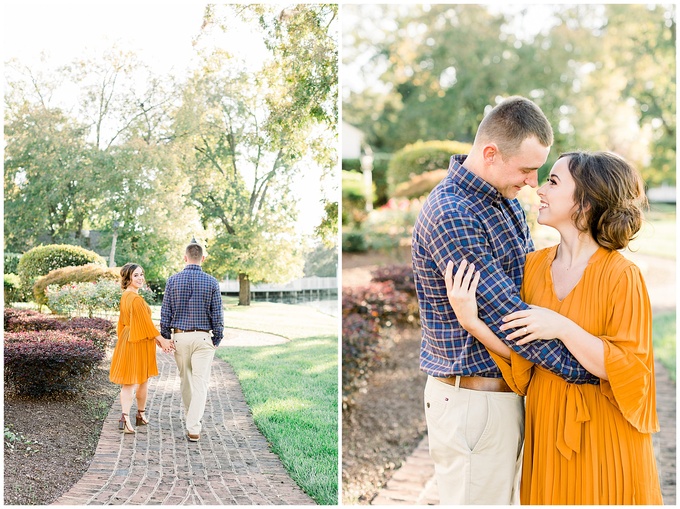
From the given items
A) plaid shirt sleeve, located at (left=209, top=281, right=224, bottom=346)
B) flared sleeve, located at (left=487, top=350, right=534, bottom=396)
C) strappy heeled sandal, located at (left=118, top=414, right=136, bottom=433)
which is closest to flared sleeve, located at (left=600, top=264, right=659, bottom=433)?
flared sleeve, located at (left=487, top=350, right=534, bottom=396)

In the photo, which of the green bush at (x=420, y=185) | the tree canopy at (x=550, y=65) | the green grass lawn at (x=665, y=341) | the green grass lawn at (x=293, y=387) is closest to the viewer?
the green grass lawn at (x=293, y=387)

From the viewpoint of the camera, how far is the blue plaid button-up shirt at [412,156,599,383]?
2.09 metres

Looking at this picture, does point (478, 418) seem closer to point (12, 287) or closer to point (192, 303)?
point (192, 303)

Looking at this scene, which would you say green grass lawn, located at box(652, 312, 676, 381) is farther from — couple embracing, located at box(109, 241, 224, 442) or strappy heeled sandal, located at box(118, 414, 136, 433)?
strappy heeled sandal, located at box(118, 414, 136, 433)

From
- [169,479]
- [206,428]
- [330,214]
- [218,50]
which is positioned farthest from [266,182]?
[169,479]

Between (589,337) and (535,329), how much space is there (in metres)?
0.17

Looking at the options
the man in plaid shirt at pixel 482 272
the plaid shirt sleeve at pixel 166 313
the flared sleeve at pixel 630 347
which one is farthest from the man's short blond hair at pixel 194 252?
the flared sleeve at pixel 630 347

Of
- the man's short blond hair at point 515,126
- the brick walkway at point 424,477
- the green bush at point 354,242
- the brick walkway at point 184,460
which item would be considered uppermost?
the green bush at point 354,242

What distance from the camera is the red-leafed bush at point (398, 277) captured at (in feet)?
23.8

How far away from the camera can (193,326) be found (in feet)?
10.2

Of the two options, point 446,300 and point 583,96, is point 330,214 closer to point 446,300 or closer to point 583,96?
point 446,300

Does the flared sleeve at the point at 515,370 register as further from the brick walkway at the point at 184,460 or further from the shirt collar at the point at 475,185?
the brick walkway at the point at 184,460

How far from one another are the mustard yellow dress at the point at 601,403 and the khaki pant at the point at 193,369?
1516 mm

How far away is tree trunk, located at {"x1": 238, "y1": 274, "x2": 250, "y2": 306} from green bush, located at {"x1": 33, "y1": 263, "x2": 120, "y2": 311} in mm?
569
